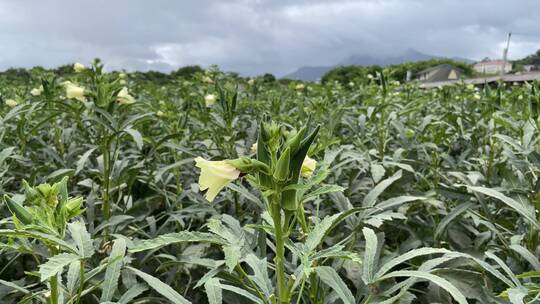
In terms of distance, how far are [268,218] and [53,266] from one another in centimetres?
57

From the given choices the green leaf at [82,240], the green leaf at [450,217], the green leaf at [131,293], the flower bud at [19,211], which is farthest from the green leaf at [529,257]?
the flower bud at [19,211]

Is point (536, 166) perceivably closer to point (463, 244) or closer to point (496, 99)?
point (463, 244)

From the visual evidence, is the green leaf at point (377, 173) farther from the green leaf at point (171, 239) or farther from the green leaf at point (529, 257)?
the green leaf at point (171, 239)

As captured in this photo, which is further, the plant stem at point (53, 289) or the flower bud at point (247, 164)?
the plant stem at point (53, 289)

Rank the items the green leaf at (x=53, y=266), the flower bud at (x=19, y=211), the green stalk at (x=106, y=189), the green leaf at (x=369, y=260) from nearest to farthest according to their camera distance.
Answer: the green leaf at (x=53, y=266)
the flower bud at (x=19, y=211)
the green leaf at (x=369, y=260)
the green stalk at (x=106, y=189)

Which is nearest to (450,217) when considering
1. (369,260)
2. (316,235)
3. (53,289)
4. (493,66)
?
(369,260)

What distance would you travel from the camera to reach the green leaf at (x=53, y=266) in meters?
1.01

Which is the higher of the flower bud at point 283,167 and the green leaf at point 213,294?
the flower bud at point 283,167

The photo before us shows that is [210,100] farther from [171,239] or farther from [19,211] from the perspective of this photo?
[171,239]

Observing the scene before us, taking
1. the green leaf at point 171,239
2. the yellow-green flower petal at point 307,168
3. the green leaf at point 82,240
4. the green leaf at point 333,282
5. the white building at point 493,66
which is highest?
the yellow-green flower petal at point 307,168

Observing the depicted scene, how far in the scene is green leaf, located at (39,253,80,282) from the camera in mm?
1006

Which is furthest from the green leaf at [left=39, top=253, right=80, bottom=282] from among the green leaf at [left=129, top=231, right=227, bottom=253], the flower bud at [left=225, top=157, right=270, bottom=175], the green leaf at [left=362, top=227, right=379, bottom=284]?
the green leaf at [left=362, top=227, right=379, bottom=284]

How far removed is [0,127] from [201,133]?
1231 millimetres

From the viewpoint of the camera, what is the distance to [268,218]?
138cm
